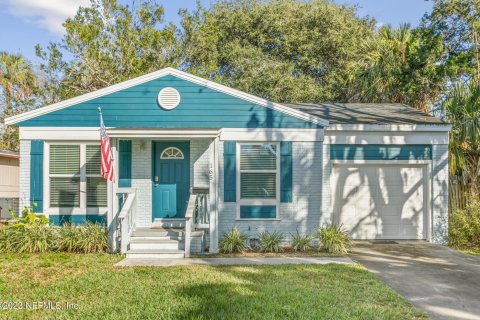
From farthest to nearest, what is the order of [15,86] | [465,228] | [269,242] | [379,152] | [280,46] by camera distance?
[280,46], [15,86], [379,152], [465,228], [269,242]

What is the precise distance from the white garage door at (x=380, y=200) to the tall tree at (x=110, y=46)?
13059 mm

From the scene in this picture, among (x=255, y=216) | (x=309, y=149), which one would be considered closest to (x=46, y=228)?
(x=255, y=216)

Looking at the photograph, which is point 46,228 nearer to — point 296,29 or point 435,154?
point 435,154

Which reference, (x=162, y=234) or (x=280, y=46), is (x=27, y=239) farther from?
(x=280, y=46)

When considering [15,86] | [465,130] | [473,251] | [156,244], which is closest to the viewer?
[156,244]

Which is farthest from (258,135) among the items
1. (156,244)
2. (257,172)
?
(156,244)

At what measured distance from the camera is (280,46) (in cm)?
2455

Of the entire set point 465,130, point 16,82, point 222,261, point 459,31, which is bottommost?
point 222,261

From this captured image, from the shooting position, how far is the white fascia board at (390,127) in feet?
35.8

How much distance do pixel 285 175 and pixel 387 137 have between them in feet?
10.2

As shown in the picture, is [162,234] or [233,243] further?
[162,234]

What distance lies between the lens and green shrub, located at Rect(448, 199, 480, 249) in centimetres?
1049

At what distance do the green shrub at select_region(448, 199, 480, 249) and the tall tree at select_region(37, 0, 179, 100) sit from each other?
1538 centimetres

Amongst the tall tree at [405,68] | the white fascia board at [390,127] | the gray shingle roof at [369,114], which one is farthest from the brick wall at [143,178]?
the tall tree at [405,68]
